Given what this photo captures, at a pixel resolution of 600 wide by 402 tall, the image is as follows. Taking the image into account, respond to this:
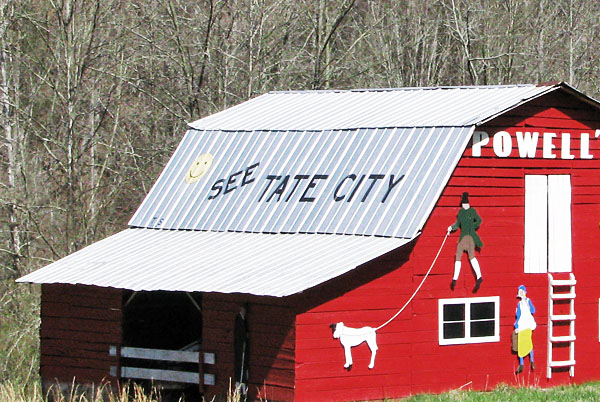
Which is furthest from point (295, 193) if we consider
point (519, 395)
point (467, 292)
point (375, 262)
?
point (519, 395)

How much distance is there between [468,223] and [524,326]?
1930 millimetres

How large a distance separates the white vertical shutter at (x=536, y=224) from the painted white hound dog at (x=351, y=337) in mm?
3493

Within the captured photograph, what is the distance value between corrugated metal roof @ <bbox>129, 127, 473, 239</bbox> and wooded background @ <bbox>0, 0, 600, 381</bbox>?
249 inches

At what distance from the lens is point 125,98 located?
125 ft

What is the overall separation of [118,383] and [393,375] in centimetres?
482

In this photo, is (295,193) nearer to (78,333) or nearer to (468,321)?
(468,321)

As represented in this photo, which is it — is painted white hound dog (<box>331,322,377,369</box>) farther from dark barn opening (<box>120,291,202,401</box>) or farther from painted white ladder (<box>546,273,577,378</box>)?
painted white ladder (<box>546,273,577,378</box>)

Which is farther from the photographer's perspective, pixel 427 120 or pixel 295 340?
pixel 427 120

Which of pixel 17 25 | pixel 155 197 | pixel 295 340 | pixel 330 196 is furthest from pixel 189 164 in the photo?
pixel 17 25

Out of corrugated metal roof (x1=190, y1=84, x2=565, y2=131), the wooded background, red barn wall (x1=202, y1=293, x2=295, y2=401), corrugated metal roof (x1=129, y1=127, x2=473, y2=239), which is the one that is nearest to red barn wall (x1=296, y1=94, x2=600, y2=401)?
red barn wall (x1=202, y1=293, x2=295, y2=401)

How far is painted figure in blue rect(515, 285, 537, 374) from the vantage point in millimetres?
21219

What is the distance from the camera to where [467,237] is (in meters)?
20.9

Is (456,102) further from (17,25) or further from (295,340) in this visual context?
(17,25)

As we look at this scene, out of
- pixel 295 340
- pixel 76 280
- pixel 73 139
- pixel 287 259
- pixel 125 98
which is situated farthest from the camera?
pixel 125 98
